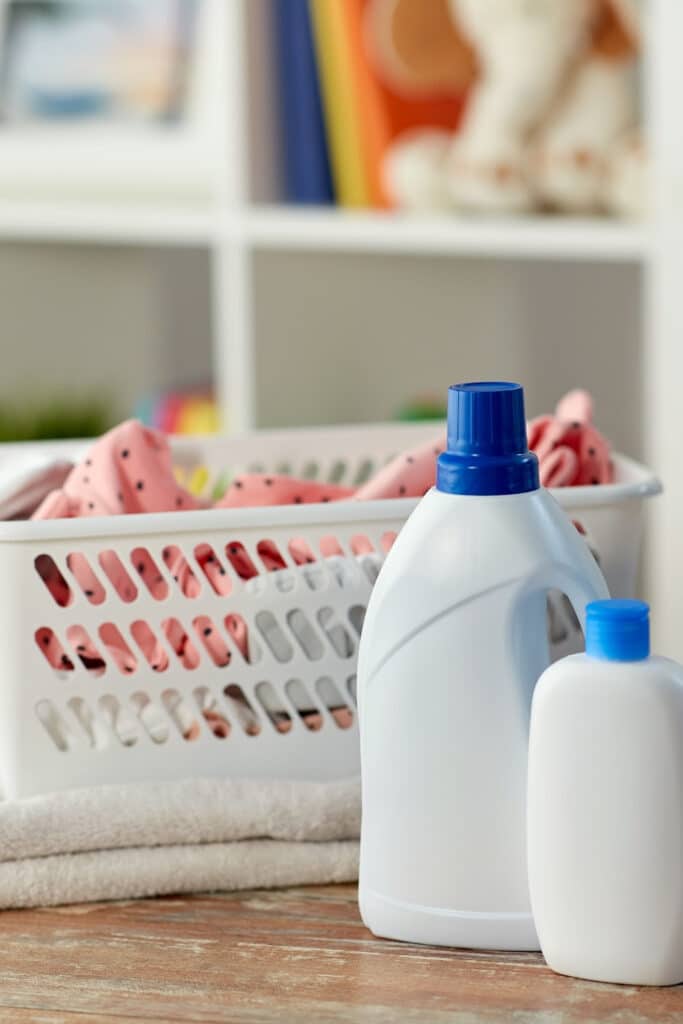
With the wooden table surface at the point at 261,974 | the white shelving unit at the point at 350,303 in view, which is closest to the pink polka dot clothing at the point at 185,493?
the wooden table surface at the point at 261,974

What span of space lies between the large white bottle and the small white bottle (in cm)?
2

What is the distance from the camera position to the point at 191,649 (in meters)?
0.74

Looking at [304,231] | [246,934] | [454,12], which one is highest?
[454,12]

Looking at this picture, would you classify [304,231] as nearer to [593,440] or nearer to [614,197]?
[614,197]

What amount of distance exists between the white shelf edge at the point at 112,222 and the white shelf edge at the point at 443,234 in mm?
92

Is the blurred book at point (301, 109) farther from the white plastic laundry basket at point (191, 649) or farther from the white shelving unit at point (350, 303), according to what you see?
the white plastic laundry basket at point (191, 649)

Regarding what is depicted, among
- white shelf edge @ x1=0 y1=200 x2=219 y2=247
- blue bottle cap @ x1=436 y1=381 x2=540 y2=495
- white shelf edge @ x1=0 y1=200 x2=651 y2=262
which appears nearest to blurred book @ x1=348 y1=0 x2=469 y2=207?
white shelf edge @ x1=0 y1=200 x2=651 y2=262

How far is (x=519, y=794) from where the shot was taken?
2.06 ft

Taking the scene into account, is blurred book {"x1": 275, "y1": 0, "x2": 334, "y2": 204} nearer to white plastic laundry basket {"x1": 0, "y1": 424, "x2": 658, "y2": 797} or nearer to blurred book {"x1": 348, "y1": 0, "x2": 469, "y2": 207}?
blurred book {"x1": 348, "y1": 0, "x2": 469, "y2": 207}

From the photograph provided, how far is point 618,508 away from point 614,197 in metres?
→ 0.89

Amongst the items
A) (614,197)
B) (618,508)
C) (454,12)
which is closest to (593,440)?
(618,508)

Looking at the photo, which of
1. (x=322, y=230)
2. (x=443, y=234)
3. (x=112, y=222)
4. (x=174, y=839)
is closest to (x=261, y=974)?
(x=174, y=839)

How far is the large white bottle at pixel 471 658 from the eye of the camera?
2.05 ft

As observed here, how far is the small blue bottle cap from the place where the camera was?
0.60 m
